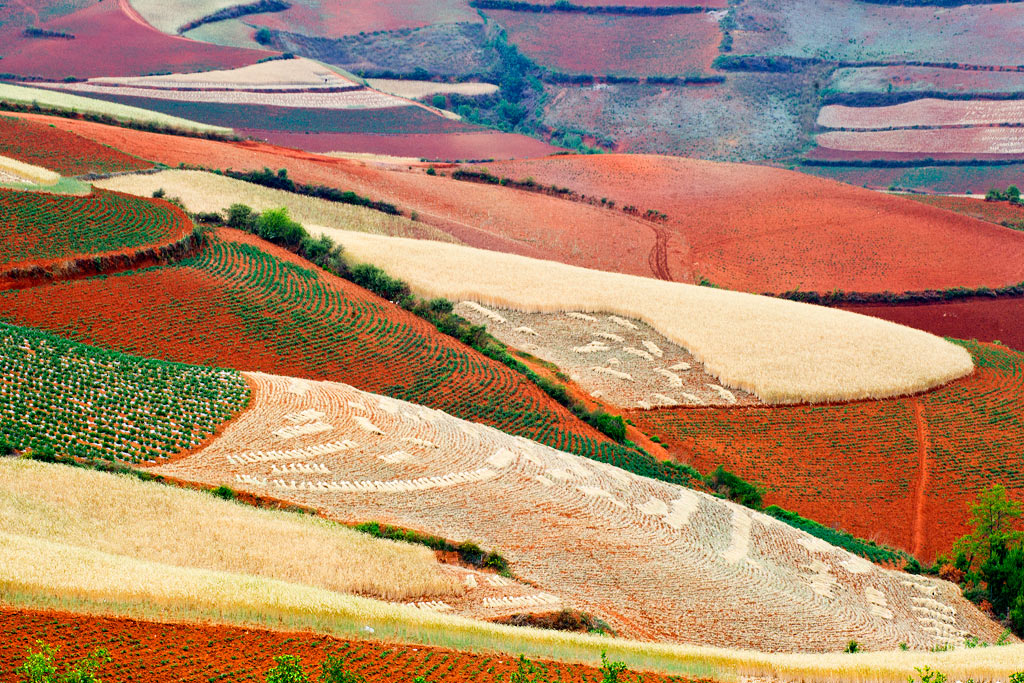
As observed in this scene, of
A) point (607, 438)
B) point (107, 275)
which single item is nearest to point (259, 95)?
point (107, 275)

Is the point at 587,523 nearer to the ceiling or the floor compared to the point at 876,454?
nearer to the floor

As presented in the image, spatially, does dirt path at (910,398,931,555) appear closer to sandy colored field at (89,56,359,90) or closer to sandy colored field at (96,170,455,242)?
sandy colored field at (96,170,455,242)

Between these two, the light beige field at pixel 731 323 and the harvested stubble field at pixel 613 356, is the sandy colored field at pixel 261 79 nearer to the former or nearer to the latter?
the light beige field at pixel 731 323

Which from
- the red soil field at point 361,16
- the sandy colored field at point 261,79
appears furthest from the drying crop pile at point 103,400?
the red soil field at point 361,16

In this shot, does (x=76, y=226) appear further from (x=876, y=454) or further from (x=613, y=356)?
(x=876, y=454)

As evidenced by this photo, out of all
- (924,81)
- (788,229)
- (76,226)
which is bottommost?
(76,226)

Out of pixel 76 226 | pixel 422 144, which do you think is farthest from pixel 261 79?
pixel 76 226
